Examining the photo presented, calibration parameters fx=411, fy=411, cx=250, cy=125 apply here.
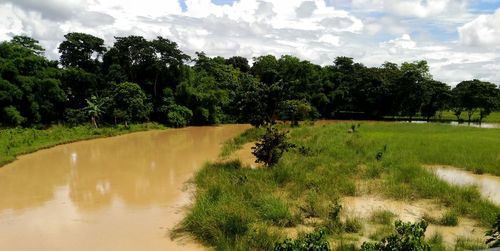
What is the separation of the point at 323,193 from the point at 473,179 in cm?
553

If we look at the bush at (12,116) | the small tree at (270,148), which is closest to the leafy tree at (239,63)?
the bush at (12,116)

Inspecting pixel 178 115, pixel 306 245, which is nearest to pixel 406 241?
pixel 306 245

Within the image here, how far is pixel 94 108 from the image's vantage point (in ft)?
101

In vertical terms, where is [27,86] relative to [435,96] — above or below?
below

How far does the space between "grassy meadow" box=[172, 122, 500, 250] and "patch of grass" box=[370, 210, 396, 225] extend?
0.07ft

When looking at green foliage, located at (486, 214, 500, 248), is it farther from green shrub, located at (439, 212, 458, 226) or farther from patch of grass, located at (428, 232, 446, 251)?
green shrub, located at (439, 212, 458, 226)

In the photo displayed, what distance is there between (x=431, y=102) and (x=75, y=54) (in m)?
36.2

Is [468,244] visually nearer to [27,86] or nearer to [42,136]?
[42,136]

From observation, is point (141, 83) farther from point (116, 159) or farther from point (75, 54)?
point (116, 159)

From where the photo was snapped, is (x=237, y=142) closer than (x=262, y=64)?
Yes

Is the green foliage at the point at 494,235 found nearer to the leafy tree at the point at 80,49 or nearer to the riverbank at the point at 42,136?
the riverbank at the point at 42,136

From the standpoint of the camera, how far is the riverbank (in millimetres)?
20062

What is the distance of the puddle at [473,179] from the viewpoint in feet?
36.7

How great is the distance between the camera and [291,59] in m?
44.0
